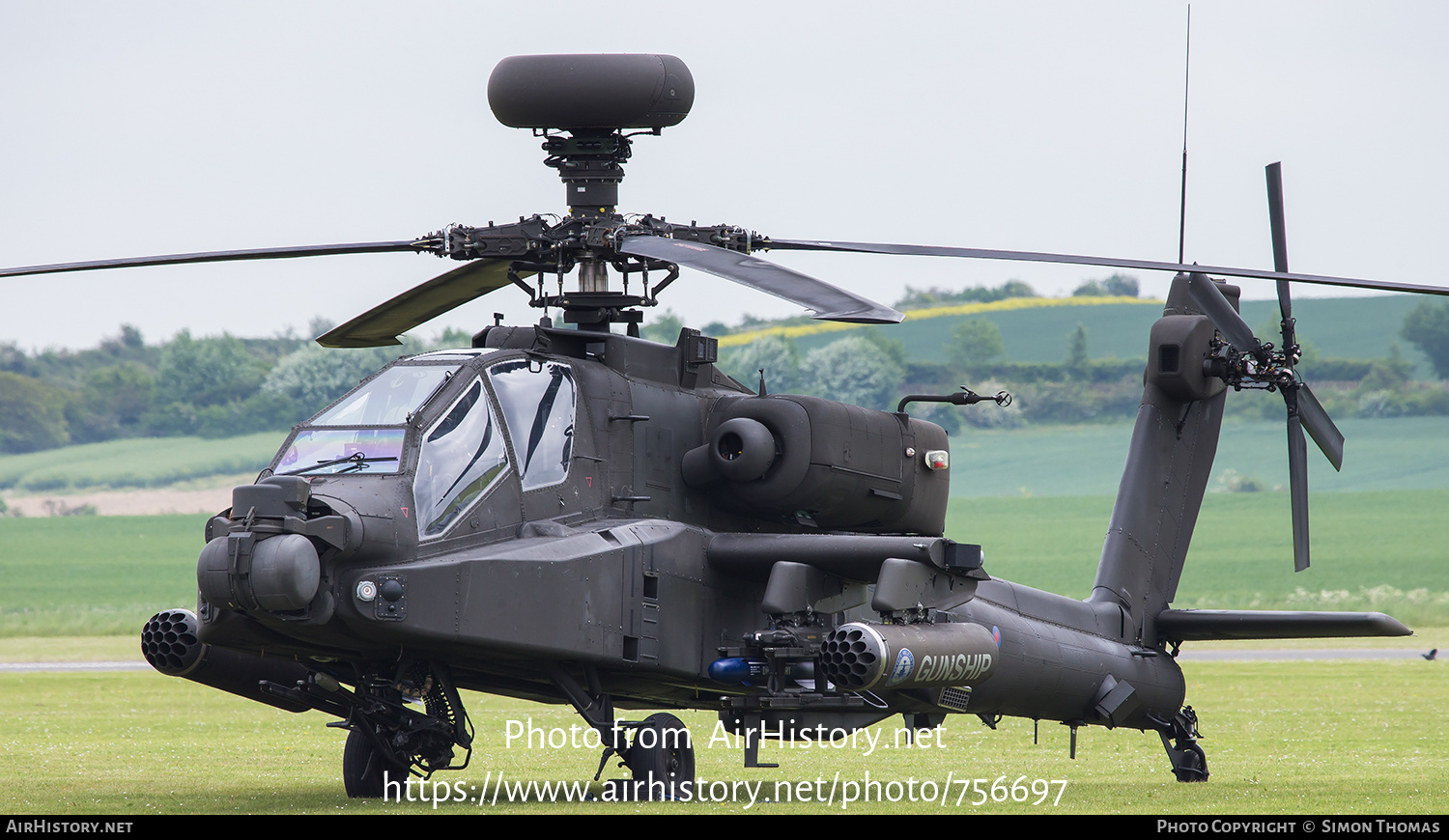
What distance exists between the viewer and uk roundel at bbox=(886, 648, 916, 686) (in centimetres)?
1220

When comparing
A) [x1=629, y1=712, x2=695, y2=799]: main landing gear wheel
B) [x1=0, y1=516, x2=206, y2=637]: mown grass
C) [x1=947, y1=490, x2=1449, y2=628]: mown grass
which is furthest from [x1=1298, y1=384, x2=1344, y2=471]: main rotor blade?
[x1=0, y1=516, x2=206, y2=637]: mown grass

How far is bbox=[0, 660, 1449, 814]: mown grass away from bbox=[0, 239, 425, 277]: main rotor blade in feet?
13.0

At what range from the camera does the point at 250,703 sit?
3034cm

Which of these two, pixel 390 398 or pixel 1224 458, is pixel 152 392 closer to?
pixel 1224 458

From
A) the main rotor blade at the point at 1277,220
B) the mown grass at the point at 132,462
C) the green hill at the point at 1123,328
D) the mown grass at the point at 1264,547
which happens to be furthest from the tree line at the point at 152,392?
the main rotor blade at the point at 1277,220

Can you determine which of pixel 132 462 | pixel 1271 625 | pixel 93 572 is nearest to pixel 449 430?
pixel 1271 625

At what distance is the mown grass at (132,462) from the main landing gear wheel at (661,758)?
228 ft

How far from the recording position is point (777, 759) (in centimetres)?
1966

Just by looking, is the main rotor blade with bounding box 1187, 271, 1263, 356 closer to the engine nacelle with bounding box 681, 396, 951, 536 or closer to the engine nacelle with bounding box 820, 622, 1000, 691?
the engine nacelle with bounding box 681, 396, 951, 536

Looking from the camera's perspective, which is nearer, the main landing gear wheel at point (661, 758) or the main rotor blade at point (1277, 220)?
the main landing gear wheel at point (661, 758)

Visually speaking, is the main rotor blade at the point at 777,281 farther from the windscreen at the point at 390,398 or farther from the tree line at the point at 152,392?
the tree line at the point at 152,392

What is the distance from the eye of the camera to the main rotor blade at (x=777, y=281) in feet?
33.3

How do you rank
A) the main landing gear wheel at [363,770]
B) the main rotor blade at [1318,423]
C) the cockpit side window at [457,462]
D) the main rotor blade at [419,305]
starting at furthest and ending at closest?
1. the main rotor blade at [1318,423]
2. the main rotor blade at [419,305]
3. the main landing gear wheel at [363,770]
4. the cockpit side window at [457,462]

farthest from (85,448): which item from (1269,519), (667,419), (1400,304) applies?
(667,419)
